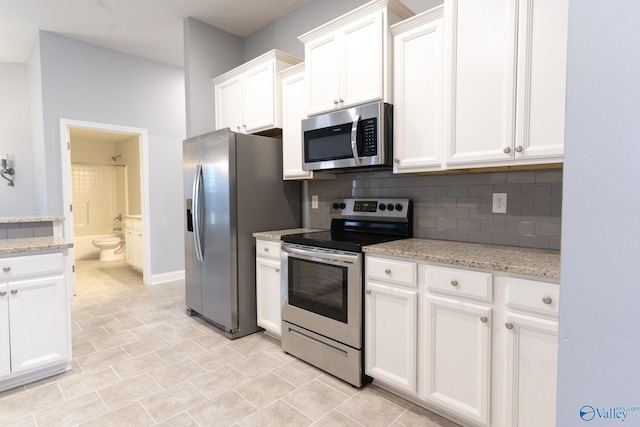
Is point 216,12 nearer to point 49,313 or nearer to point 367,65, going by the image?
point 367,65

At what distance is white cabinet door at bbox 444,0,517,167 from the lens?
5.70 feet

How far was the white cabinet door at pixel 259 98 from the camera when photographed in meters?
3.05

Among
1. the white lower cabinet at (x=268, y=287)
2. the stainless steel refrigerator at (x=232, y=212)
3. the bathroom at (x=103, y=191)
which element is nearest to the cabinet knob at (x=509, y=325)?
the white lower cabinet at (x=268, y=287)

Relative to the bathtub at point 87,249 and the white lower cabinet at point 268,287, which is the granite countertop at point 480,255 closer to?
the white lower cabinet at point 268,287

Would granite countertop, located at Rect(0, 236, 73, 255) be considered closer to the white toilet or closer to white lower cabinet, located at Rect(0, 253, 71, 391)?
white lower cabinet, located at Rect(0, 253, 71, 391)

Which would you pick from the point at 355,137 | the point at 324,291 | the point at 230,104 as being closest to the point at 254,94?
the point at 230,104

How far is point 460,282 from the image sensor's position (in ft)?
5.51

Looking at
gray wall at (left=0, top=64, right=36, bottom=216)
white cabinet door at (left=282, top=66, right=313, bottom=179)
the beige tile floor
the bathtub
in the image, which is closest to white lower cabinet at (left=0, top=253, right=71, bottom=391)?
the beige tile floor

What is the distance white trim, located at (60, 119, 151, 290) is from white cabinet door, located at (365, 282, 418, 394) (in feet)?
11.4

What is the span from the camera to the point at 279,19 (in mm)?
3568

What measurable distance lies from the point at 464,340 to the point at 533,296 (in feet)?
1.32

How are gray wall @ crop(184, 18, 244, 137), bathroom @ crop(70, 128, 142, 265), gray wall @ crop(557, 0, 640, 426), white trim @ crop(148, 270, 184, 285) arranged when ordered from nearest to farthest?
gray wall @ crop(557, 0, 640, 426), gray wall @ crop(184, 18, 244, 137), white trim @ crop(148, 270, 184, 285), bathroom @ crop(70, 128, 142, 265)

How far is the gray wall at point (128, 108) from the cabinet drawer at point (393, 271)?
12.1ft

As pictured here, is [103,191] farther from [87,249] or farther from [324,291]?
[324,291]
